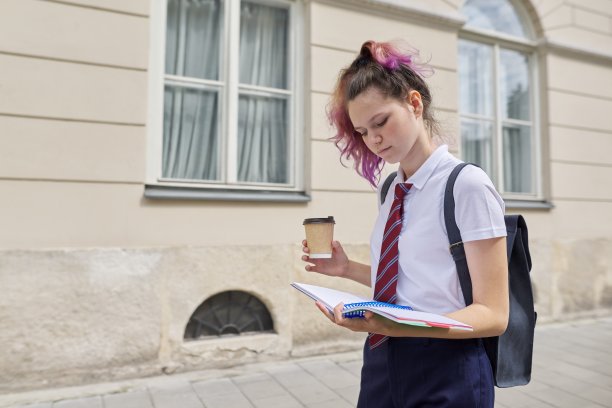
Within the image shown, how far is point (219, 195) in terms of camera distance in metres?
3.91

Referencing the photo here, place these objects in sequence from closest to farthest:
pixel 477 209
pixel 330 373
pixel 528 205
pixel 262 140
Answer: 1. pixel 477 209
2. pixel 330 373
3. pixel 262 140
4. pixel 528 205

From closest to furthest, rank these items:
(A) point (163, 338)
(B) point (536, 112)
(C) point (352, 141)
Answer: (C) point (352, 141) < (A) point (163, 338) < (B) point (536, 112)

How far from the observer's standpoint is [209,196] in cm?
387

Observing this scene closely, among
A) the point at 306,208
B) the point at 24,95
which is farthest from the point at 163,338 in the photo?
the point at 24,95

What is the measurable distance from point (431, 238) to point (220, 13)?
3.81 m

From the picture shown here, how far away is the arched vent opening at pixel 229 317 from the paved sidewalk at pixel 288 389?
33 cm

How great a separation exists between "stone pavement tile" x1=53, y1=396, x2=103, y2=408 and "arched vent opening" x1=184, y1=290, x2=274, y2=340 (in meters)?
0.86


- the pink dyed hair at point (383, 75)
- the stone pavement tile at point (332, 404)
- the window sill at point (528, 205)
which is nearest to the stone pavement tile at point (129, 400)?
the stone pavement tile at point (332, 404)

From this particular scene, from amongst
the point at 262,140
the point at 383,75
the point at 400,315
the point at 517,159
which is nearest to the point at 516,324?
the point at 400,315

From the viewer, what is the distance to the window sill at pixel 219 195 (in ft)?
12.3

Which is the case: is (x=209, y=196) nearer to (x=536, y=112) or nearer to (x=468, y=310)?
(x=468, y=310)

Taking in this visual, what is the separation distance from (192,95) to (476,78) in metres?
3.65

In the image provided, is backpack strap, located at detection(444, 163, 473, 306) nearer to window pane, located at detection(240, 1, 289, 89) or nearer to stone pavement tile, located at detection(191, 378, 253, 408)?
stone pavement tile, located at detection(191, 378, 253, 408)

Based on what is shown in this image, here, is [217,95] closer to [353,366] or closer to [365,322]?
[353,366]
